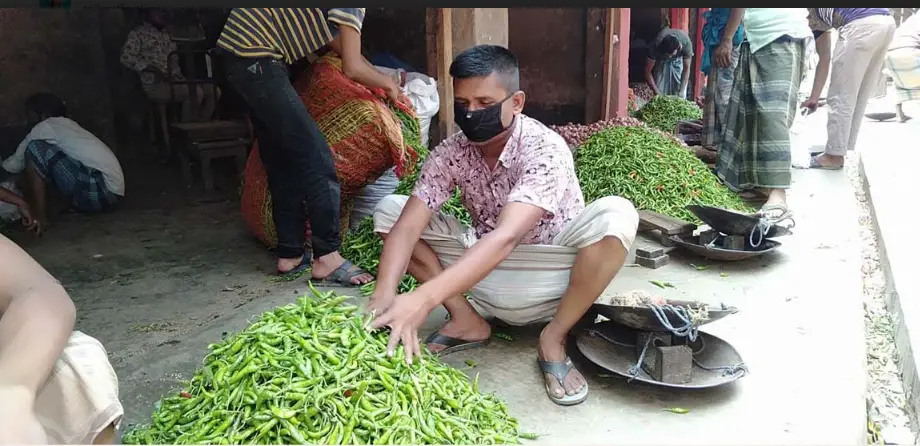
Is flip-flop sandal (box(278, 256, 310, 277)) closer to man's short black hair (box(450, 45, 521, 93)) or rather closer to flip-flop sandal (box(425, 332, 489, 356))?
flip-flop sandal (box(425, 332, 489, 356))

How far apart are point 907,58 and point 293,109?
883cm

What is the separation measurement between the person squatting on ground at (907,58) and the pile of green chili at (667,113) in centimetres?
262

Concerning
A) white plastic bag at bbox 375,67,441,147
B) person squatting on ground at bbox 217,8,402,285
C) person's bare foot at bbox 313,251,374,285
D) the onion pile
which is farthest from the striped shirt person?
the onion pile

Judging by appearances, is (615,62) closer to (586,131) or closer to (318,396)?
(586,131)

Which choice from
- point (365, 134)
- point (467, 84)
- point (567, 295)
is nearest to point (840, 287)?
point (567, 295)

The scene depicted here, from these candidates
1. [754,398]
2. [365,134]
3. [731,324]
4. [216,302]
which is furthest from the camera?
[365,134]

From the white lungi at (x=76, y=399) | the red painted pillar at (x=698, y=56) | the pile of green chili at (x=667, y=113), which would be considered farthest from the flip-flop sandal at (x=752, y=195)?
the red painted pillar at (x=698, y=56)

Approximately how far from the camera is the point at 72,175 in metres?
5.94

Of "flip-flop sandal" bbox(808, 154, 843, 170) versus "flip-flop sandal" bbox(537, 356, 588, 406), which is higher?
"flip-flop sandal" bbox(537, 356, 588, 406)

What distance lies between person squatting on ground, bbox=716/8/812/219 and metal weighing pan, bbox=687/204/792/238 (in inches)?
23.8

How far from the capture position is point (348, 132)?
4.30 m

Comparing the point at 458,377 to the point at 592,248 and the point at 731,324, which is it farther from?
the point at 731,324

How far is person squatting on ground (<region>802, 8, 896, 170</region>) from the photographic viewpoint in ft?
22.0

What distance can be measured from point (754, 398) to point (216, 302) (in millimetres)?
2803
